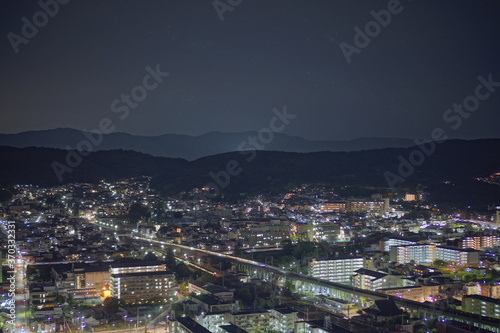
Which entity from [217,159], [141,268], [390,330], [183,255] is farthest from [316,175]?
[390,330]

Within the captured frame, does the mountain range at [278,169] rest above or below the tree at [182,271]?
above

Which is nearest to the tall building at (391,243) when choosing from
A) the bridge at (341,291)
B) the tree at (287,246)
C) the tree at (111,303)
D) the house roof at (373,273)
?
the tree at (287,246)

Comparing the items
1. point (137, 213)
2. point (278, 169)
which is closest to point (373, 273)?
point (137, 213)

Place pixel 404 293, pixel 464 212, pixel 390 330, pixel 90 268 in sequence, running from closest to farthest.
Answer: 1. pixel 390 330
2. pixel 404 293
3. pixel 90 268
4. pixel 464 212

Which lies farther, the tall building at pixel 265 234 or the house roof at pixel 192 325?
the tall building at pixel 265 234

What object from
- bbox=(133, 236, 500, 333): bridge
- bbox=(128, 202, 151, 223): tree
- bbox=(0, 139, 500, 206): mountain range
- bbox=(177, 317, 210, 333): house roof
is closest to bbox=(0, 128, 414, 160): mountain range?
bbox=(0, 139, 500, 206): mountain range

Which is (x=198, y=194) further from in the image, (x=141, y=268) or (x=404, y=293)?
(x=404, y=293)

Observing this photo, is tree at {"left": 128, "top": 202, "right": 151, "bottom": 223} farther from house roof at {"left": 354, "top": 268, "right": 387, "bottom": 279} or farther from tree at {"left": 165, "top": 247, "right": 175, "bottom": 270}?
house roof at {"left": 354, "top": 268, "right": 387, "bottom": 279}

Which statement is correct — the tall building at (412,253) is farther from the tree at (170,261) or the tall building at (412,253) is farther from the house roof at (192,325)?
the house roof at (192,325)
